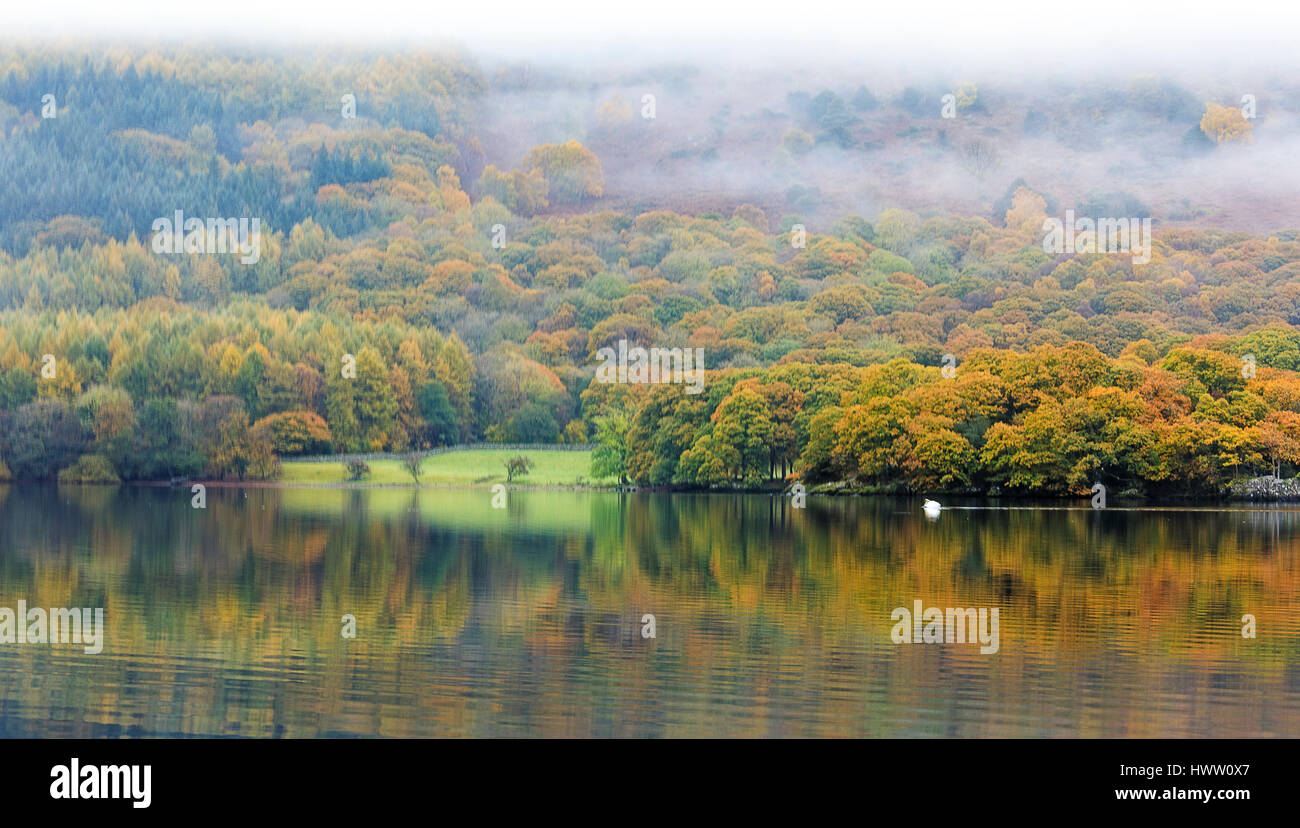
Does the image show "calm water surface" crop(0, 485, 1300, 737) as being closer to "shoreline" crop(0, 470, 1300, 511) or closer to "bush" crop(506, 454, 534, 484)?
"shoreline" crop(0, 470, 1300, 511)

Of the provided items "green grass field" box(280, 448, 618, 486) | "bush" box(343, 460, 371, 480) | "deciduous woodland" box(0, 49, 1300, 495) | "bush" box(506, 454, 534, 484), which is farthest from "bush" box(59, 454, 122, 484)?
"bush" box(506, 454, 534, 484)

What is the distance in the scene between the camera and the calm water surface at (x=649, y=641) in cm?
1819

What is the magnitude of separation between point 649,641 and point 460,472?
3588 inches

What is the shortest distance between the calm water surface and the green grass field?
6048 cm

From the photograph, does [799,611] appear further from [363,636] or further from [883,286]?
[883,286]

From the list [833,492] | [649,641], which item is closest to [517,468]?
[833,492]

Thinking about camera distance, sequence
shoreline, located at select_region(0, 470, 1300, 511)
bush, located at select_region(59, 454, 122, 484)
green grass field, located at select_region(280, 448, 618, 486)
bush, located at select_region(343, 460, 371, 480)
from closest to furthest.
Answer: shoreline, located at select_region(0, 470, 1300, 511), bush, located at select_region(59, 454, 122, 484), bush, located at select_region(343, 460, 371, 480), green grass field, located at select_region(280, 448, 618, 486)

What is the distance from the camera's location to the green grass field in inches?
4296

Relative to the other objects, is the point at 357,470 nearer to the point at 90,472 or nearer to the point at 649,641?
the point at 90,472

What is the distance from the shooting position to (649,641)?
23.7m

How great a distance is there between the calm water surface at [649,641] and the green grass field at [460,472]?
198ft

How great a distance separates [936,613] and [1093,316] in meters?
135

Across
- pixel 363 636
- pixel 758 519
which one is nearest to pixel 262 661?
pixel 363 636

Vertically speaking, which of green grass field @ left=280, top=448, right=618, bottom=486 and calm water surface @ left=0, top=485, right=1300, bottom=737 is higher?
green grass field @ left=280, top=448, right=618, bottom=486
